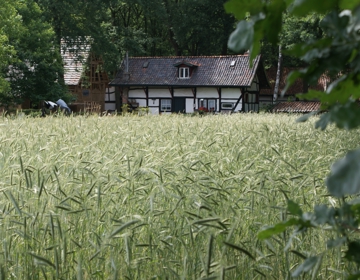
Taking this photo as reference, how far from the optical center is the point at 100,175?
3604 mm

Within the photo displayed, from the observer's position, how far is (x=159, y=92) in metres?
42.0

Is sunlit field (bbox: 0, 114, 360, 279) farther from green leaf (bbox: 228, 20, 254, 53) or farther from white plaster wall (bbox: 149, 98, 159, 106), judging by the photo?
white plaster wall (bbox: 149, 98, 159, 106)

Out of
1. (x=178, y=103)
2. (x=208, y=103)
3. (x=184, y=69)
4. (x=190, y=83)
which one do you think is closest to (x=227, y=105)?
(x=208, y=103)

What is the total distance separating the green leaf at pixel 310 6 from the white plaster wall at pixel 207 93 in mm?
40327

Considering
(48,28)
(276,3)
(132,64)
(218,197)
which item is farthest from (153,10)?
(276,3)

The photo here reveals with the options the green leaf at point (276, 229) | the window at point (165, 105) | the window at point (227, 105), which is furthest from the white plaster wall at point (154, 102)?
the green leaf at point (276, 229)

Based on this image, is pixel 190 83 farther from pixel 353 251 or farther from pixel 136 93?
pixel 353 251

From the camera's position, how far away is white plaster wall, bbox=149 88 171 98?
137 feet

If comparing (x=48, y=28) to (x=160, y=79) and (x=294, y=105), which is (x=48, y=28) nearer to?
(x=160, y=79)

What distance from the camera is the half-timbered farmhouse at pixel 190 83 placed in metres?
40.3

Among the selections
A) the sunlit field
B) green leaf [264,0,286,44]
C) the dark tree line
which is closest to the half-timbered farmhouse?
the dark tree line

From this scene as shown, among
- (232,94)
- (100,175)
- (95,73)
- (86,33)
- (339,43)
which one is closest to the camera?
(339,43)

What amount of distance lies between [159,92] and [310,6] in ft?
136

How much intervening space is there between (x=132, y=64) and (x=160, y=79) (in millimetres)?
2981
